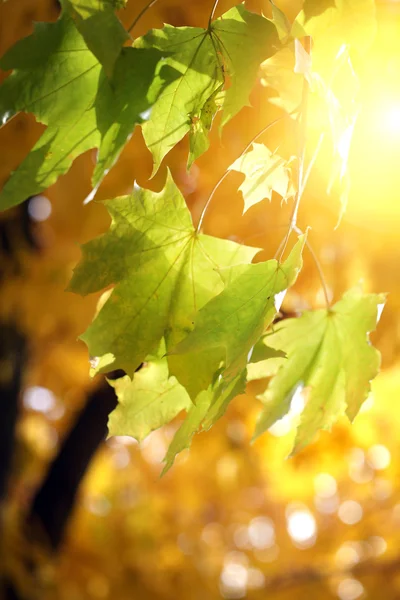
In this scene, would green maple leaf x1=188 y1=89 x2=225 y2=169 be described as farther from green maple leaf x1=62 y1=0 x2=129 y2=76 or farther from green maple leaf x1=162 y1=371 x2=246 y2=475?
green maple leaf x1=162 y1=371 x2=246 y2=475

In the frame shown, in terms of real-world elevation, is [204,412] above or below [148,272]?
below

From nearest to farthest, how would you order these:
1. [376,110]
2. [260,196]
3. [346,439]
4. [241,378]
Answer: [241,378], [260,196], [376,110], [346,439]

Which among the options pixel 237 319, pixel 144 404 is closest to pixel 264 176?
pixel 237 319

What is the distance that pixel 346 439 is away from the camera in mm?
3832

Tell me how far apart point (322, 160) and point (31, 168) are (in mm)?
1320

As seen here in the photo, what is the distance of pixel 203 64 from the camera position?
747 mm

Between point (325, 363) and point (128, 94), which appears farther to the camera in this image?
point (325, 363)

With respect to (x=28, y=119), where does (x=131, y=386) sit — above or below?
above

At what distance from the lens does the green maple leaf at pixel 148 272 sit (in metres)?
0.76

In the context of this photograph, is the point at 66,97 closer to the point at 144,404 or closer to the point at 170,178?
the point at 170,178

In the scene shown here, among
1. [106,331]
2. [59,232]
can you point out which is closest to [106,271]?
[106,331]

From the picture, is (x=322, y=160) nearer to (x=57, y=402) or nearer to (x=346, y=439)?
(x=346, y=439)

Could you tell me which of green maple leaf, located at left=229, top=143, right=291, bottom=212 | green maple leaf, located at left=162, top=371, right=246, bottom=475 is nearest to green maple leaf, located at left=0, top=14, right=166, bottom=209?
green maple leaf, located at left=229, top=143, right=291, bottom=212

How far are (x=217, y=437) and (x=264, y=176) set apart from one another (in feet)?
10.1
